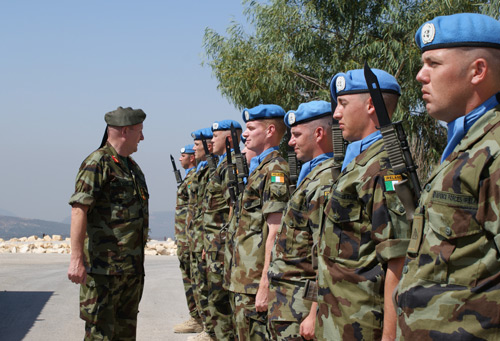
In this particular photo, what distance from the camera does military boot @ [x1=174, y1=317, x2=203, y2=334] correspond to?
29.7 feet

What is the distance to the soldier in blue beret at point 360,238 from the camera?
301cm

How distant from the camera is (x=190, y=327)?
914cm

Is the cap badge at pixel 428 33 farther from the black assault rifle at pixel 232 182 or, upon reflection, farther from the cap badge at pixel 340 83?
the black assault rifle at pixel 232 182

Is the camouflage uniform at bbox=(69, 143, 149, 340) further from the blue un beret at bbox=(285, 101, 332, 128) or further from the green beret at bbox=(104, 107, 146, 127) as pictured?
the blue un beret at bbox=(285, 101, 332, 128)

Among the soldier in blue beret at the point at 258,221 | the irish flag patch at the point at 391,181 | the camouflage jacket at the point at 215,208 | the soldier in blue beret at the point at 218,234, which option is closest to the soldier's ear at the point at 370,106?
the irish flag patch at the point at 391,181

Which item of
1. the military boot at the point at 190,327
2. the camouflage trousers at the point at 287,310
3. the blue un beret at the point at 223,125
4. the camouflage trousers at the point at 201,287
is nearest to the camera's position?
the camouflage trousers at the point at 287,310

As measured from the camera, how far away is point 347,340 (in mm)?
3258

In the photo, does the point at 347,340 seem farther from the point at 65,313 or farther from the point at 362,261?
the point at 65,313

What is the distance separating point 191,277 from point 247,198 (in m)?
4.64

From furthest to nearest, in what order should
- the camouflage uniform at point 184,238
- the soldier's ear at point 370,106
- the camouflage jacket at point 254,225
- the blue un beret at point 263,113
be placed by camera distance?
the camouflage uniform at point 184,238, the blue un beret at point 263,113, the camouflage jacket at point 254,225, the soldier's ear at point 370,106

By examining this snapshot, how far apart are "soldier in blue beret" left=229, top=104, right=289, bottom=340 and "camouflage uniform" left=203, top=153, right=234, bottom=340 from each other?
5.15 ft

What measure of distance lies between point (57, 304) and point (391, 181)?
928 centimetres

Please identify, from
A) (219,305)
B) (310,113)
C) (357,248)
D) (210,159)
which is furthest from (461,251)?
(210,159)

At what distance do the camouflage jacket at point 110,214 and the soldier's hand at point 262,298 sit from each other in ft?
4.62
